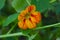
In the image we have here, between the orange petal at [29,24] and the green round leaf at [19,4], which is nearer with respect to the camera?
the orange petal at [29,24]

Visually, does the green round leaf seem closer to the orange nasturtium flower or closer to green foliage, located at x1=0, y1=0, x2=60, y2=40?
green foliage, located at x1=0, y1=0, x2=60, y2=40

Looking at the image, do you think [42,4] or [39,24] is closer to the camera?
[42,4]

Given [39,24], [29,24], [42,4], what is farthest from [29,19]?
[39,24]

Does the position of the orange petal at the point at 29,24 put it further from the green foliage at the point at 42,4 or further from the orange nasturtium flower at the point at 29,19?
the green foliage at the point at 42,4

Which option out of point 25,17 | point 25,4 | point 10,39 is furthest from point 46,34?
point 25,17

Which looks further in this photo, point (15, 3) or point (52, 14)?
point (52, 14)

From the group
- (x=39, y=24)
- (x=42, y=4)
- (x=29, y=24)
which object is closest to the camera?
(x=29, y=24)

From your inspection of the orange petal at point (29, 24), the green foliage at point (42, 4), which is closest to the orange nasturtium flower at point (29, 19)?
the orange petal at point (29, 24)

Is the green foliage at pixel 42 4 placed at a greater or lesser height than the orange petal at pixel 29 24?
greater

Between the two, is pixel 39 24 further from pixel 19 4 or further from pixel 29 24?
pixel 29 24

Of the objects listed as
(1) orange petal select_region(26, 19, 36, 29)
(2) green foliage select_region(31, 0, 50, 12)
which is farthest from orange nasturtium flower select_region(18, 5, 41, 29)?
(2) green foliage select_region(31, 0, 50, 12)

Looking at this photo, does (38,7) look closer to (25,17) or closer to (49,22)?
(25,17)
